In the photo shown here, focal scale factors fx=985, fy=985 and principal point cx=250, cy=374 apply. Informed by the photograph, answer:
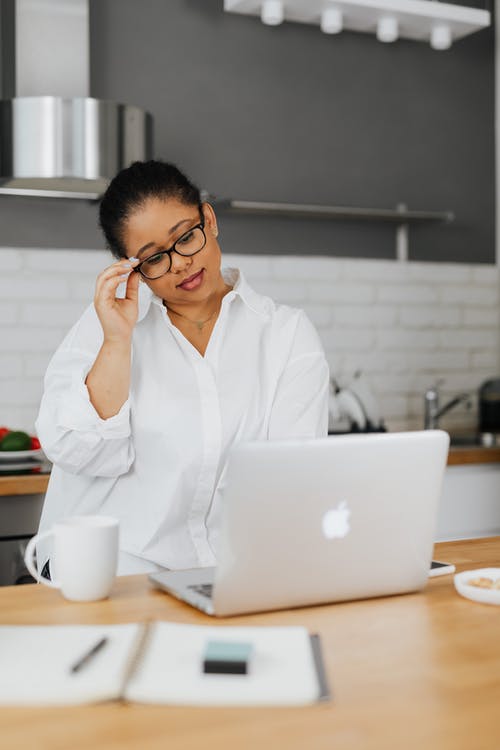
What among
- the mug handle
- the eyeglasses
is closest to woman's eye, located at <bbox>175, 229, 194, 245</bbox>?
the eyeglasses

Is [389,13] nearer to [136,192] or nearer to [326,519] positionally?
[136,192]

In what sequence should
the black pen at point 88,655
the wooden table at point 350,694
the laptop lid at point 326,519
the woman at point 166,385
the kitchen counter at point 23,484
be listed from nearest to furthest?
the wooden table at point 350,694 → the black pen at point 88,655 → the laptop lid at point 326,519 → the woman at point 166,385 → the kitchen counter at point 23,484

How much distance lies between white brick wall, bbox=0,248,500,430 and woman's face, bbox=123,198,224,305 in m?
1.31

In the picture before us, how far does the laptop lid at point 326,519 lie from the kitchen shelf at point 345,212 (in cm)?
213

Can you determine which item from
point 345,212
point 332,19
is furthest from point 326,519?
point 332,19

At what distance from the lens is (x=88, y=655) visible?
109 cm

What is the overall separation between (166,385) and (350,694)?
1032 millimetres

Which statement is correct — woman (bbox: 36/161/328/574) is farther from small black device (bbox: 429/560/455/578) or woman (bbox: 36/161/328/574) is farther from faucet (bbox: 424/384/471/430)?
faucet (bbox: 424/384/471/430)

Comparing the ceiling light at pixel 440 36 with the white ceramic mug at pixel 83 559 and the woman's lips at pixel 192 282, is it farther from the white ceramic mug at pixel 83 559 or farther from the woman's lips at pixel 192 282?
the white ceramic mug at pixel 83 559

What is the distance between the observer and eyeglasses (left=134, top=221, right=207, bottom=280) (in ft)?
6.26

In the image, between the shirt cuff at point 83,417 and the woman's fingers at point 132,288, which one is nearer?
the shirt cuff at point 83,417

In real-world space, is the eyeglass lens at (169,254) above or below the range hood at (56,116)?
below

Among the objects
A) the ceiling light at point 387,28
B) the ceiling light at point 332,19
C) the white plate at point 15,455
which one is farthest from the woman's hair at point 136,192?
the ceiling light at point 387,28

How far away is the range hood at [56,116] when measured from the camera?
281 cm
